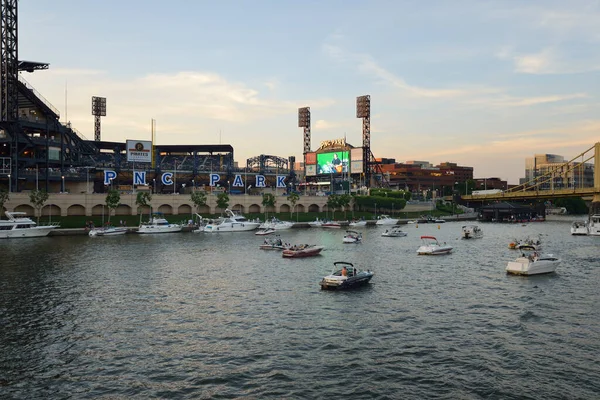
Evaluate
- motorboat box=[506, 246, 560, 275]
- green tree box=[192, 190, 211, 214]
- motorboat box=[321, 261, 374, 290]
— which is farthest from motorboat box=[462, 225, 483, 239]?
green tree box=[192, 190, 211, 214]

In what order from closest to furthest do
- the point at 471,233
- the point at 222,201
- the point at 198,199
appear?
the point at 471,233 < the point at 198,199 < the point at 222,201

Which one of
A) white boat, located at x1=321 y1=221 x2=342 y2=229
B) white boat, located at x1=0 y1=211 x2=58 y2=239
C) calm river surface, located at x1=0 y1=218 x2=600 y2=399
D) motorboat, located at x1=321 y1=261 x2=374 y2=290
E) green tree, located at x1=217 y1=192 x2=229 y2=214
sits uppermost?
green tree, located at x1=217 y1=192 x2=229 y2=214

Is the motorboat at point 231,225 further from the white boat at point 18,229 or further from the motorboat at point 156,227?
the white boat at point 18,229

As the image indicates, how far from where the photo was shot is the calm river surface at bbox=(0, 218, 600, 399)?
26.6m

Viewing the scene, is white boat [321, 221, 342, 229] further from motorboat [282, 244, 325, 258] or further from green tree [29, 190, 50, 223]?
green tree [29, 190, 50, 223]

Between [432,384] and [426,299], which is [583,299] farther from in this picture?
[432,384]

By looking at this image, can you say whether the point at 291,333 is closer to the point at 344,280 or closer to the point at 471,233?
the point at 344,280

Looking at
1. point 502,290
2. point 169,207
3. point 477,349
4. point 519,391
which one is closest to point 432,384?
point 519,391

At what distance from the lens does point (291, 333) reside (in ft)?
117

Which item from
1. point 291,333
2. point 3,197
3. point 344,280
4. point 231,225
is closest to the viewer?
point 291,333

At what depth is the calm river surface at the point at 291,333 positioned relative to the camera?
2662 cm

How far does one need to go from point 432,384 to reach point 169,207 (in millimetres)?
143059

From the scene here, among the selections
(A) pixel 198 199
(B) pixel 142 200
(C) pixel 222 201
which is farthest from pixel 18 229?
(C) pixel 222 201

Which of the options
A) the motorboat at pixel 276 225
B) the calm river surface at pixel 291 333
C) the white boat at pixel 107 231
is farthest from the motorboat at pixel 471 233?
the white boat at pixel 107 231
